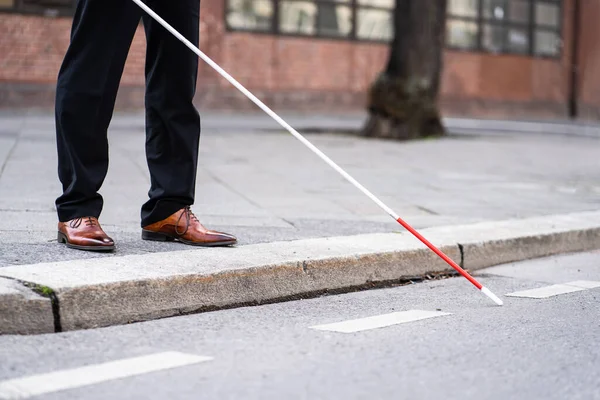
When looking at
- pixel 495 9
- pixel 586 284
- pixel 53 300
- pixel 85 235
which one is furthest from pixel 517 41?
pixel 53 300

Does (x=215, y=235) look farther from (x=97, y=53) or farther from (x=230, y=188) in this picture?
(x=230, y=188)

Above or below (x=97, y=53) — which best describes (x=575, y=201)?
below

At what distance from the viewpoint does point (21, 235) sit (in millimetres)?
5129

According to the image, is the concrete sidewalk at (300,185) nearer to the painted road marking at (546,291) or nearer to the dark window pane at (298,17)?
the painted road marking at (546,291)

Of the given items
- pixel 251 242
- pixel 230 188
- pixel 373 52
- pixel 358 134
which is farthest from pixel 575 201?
pixel 373 52

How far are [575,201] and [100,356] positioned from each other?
17.4ft

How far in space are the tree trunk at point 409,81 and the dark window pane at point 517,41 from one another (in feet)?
37.4

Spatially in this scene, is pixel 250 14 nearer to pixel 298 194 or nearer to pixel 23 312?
pixel 298 194

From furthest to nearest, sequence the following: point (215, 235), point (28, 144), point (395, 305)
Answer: point (28, 144) → point (215, 235) → point (395, 305)

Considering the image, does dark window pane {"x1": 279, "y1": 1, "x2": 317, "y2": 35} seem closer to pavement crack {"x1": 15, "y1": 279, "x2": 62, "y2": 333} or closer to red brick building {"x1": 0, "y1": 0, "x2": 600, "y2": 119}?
red brick building {"x1": 0, "y1": 0, "x2": 600, "y2": 119}

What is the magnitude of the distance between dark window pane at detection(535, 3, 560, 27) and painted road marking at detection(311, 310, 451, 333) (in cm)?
2291

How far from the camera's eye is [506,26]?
25.4 metres

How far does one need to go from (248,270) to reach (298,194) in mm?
3249

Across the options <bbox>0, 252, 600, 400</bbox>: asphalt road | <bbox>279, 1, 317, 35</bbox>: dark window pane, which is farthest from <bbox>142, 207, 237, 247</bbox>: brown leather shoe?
<bbox>279, 1, 317, 35</bbox>: dark window pane
